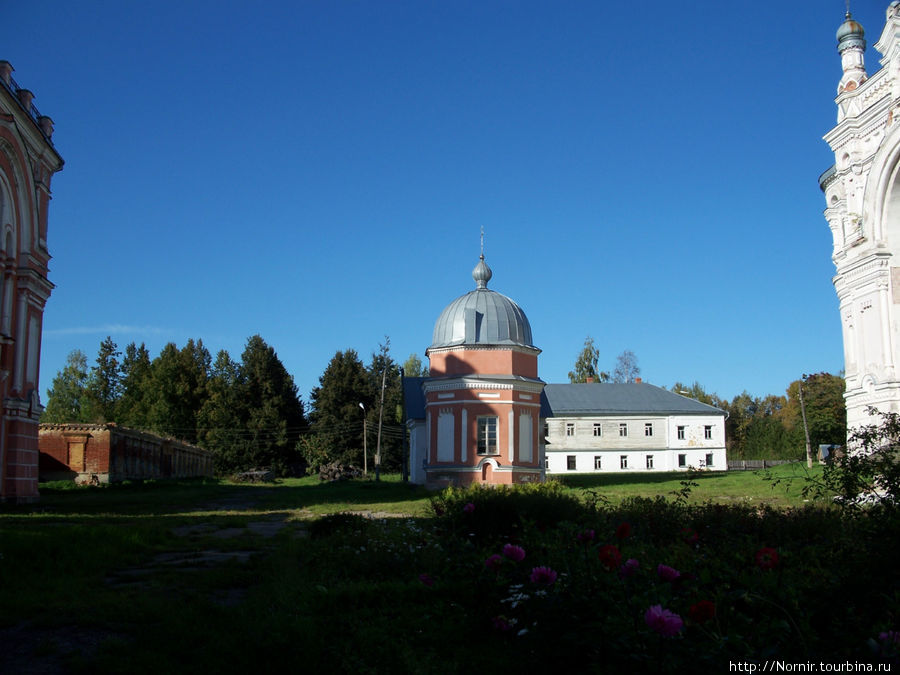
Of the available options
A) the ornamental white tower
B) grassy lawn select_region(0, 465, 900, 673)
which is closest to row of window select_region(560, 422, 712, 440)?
the ornamental white tower

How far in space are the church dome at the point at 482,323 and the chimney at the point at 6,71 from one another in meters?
17.0

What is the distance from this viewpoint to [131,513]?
16891mm

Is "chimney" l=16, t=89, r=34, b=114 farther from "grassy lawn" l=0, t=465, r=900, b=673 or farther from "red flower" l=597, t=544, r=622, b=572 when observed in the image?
"red flower" l=597, t=544, r=622, b=572

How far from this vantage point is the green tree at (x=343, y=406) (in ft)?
194

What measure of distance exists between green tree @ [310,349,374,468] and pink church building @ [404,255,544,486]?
96.4 feet

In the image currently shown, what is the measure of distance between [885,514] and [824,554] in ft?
3.33

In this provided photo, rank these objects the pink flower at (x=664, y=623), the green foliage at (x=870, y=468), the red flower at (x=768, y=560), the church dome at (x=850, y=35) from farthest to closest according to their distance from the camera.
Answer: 1. the church dome at (x=850, y=35)
2. the green foliage at (x=870, y=468)
3. the red flower at (x=768, y=560)
4. the pink flower at (x=664, y=623)

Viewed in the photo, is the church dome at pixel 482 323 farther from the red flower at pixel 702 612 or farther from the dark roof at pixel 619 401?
the dark roof at pixel 619 401

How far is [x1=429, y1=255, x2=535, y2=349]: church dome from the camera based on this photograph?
30859 millimetres

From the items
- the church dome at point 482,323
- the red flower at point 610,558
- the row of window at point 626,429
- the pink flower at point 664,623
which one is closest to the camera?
the pink flower at point 664,623

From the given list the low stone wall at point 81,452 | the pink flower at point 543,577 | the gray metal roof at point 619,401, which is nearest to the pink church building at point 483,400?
the low stone wall at point 81,452

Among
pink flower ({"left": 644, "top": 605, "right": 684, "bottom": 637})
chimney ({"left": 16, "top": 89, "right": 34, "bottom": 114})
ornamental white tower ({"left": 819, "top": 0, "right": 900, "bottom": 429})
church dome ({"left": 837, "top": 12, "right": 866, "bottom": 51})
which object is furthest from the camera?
church dome ({"left": 837, "top": 12, "right": 866, "bottom": 51})

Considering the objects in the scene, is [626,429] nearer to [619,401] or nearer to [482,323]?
[619,401]

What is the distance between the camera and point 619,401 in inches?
2367
